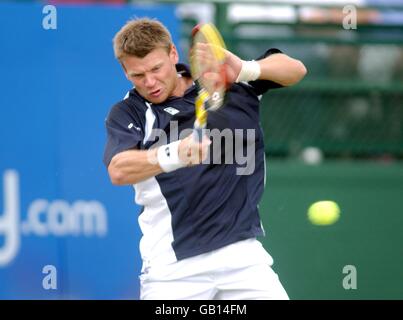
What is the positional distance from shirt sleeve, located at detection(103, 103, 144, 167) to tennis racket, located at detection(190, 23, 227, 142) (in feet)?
1.14

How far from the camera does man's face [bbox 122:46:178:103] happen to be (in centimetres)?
493

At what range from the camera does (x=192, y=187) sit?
5.00m

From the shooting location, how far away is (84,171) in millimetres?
7242

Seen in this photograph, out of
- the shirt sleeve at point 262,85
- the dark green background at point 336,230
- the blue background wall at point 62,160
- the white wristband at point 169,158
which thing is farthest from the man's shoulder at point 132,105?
the dark green background at point 336,230

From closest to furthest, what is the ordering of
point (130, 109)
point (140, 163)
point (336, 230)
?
point (140, 163), point (130, 109), point (336, 230)

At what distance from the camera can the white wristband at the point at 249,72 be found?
4.93 metres

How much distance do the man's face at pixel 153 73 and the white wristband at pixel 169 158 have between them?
18.7 inches

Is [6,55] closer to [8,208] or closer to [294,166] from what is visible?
[8,208]

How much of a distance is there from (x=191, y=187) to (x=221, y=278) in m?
0.50

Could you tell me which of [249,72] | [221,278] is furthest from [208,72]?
[221,278]

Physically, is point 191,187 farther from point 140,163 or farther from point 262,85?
point 262,85

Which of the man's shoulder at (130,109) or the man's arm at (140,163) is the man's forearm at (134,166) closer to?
the man's arm at (140,163)

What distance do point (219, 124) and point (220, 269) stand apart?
76 cm
